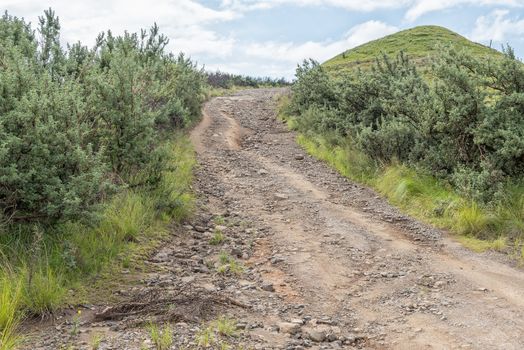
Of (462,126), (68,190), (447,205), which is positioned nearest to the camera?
(68,190)

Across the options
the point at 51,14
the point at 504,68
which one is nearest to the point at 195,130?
the point at 51,14

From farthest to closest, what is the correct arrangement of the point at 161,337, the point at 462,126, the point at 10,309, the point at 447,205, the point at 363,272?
the point at 462,126
the point at 447,205
the point at 363,272
the point at 10,309
the point at 161,337

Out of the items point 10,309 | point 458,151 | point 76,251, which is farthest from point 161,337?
point 458,151

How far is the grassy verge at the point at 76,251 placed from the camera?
474cm

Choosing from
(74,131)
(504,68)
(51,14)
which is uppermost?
(51,14)

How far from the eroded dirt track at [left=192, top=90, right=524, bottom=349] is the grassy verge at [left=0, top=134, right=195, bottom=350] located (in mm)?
1568

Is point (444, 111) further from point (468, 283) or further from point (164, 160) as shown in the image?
point (164, 160)

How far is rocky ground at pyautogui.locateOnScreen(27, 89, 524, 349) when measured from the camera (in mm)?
4621

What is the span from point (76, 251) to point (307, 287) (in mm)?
2725

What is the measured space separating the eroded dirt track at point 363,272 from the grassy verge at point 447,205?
0.35 metres

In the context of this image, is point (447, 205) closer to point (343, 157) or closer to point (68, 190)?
point (343, 157)

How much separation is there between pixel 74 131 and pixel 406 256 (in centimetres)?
468

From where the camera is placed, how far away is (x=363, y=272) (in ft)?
21.9

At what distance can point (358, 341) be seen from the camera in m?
4.77
